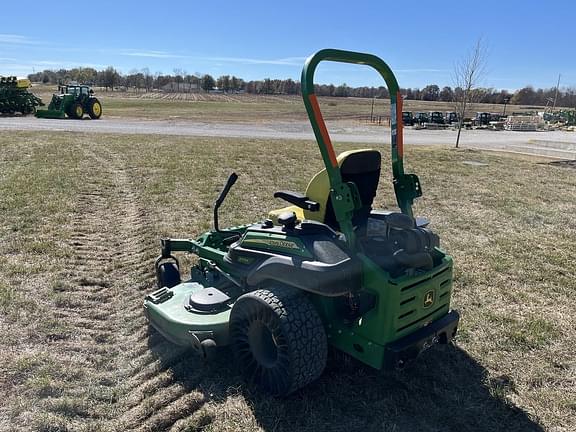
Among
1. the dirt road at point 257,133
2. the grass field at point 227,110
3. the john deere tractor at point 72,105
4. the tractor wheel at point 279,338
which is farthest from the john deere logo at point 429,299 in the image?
the john deere tractor at point 72,105

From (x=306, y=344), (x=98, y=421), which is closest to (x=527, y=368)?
(x=306, y=344)

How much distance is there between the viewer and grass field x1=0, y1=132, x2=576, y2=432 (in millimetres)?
2980

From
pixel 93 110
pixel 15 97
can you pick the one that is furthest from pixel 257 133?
pixel 15 97

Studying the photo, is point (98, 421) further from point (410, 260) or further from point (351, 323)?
point (410, 260)

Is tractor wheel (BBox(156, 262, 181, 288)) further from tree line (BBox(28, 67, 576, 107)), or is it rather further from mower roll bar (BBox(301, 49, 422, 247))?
tree line (BBox(28, 67, 576, 107))

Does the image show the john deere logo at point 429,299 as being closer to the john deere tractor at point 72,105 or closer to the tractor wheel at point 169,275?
the tractor wheel at point 169,275

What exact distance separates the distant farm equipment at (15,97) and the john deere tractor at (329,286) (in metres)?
29.4

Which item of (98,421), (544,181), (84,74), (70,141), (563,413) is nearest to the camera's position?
(98,421)

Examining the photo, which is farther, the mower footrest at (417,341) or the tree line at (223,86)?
the tree line at (223,86)

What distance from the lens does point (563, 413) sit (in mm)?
3084

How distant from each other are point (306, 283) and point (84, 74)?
375 feet

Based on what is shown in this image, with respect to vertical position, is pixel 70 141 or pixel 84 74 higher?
pixel 84 74

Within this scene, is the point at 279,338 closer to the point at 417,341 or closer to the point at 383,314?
the point at 383,314

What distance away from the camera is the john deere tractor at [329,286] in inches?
114
